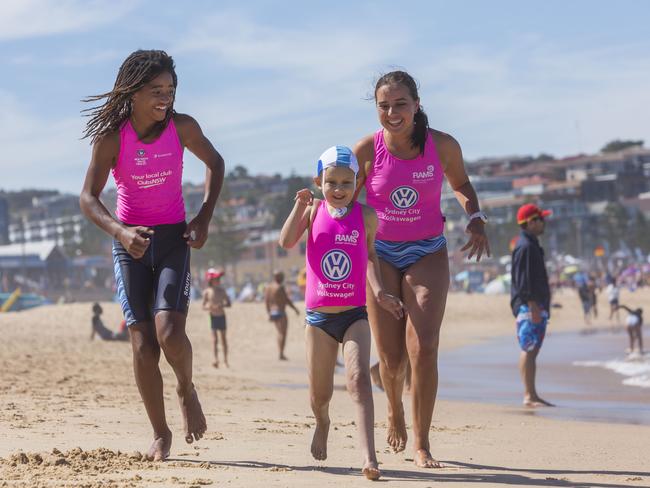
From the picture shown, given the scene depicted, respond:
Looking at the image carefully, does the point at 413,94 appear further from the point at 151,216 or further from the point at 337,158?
the point at 151,216

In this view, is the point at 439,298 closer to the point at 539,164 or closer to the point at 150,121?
the point at 150,121

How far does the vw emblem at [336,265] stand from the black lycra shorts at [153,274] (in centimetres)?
72

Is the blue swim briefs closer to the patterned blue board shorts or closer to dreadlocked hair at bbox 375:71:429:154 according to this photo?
dreadlocked hair at bbox 375:71:429:154

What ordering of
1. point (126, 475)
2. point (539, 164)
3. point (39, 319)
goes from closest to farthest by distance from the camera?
point (126, 475) → point (39, 319) → point (539, 164)

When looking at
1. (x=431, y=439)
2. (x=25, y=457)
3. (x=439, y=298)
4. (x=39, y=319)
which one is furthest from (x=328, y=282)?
(x=39, y=319)

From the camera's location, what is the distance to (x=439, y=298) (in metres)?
6.38

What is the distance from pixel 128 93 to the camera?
20.3 feet

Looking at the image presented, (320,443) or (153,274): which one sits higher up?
(153,274)

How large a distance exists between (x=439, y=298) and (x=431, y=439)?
1578 millimetres

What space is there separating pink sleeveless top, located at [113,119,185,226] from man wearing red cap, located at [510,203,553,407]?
504cm

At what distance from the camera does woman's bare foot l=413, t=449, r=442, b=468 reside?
6133mm

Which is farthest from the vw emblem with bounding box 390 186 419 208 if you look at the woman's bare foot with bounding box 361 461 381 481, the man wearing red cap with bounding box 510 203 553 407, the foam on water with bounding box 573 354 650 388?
the foam on water with bounding box 573 354 650 388

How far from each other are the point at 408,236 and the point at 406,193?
0.74 ft

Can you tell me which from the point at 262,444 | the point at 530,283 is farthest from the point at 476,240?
the point at 530,283
